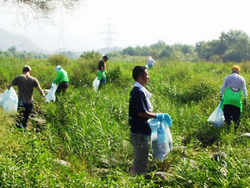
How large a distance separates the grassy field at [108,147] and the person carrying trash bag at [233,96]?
37 cm

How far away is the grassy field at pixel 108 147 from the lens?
359 cm

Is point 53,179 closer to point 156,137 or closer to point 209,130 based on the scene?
point 156,137

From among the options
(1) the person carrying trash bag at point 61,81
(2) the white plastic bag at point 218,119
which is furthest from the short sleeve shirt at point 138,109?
(1) the person carrying trash bag at point 61,81

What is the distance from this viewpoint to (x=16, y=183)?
11.0 feet

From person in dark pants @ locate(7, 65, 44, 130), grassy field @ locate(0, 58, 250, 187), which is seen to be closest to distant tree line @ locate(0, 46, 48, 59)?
grassy field @ locate(0, 58, 250, 187)

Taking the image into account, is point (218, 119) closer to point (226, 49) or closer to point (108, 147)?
point (108, 147)

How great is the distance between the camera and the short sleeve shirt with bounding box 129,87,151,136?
3.82 meters

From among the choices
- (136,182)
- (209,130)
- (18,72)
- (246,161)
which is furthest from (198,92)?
(18,72)

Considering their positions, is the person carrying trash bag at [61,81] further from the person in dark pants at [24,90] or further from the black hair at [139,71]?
the black hair at [139,71]

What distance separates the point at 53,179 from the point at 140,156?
47.2 inches

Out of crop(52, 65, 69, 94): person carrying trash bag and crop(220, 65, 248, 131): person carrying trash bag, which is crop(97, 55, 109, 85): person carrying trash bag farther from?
crop(220, 65, 248, 131): person carrying trash bag

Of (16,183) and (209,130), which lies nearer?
(16,183)

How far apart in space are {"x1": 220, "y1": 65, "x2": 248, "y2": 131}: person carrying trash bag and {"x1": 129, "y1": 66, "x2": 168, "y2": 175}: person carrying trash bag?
3.00 m


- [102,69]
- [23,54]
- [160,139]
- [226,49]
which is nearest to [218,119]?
[160,139]
